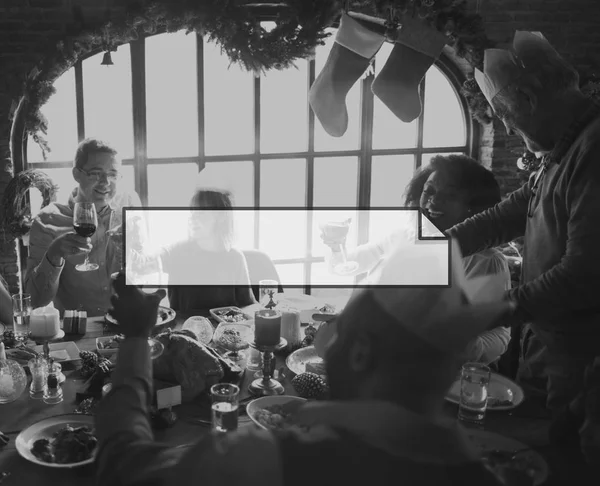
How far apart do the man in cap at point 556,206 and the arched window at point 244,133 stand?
1.70 m

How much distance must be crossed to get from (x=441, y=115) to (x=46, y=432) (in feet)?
10.9

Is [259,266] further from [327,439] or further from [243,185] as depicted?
[327,439]

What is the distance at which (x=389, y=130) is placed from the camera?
3.78 meters

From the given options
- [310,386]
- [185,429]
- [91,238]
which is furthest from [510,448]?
[91,238]

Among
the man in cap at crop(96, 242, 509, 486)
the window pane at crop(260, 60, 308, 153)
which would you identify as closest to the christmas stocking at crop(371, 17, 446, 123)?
the man in cap at crop(96, 242, 509, 486)

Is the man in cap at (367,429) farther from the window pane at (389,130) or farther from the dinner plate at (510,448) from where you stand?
the window pane at (389,130)

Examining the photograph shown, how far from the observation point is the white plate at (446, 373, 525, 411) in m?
1.41

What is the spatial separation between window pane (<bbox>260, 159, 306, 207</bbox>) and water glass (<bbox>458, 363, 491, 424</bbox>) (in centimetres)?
254

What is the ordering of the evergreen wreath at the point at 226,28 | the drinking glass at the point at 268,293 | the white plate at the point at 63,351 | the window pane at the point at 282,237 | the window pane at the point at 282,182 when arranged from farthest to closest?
1. the window pane at the point at 282,237
2. the window pane at the point at 282,182
3. the evergreen wreath at the point at 226,28
4. the drinking glass at the point at 268,293
5. the white plate at the point at 63,351

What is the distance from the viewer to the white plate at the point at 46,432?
3.57ft

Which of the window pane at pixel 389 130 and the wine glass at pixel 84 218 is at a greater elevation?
the window pane at pixel 389 130

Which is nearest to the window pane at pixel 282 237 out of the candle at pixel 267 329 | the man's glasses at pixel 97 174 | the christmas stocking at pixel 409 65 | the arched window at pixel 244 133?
the arched window at pixel 244 133

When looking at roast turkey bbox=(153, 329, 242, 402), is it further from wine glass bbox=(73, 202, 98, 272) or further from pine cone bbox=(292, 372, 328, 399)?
wine glass bbox=(73, 202, 98, 272)

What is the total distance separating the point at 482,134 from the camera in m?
3.75
